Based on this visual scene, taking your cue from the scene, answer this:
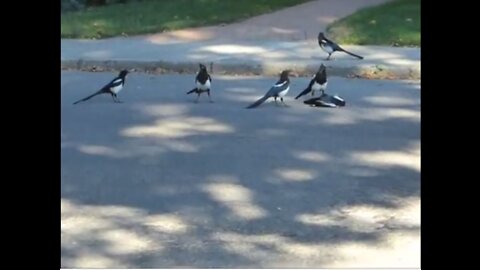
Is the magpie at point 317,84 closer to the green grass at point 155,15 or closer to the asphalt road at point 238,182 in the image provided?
the asphalt road at point 238,182

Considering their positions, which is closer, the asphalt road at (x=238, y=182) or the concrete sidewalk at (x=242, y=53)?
the asphalt road at (x=238, y=182)

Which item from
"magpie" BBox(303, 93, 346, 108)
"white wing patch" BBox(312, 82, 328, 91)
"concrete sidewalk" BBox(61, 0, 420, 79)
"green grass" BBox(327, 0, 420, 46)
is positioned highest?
"green grass" BBox(327, 0, 420, 46)

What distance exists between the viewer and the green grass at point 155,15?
15.0 meters

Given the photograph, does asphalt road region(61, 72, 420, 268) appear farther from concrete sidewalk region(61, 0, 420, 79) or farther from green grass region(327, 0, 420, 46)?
green grass region(327, 0, 420, 46)

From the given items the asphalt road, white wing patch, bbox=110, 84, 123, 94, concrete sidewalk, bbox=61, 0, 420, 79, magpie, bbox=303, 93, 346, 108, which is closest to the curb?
concrete sidewalk, bbox=61, 0, 420, 79

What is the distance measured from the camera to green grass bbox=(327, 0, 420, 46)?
44.9ft

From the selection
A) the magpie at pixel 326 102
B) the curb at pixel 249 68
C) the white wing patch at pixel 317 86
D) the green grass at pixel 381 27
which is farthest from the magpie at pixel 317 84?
the green grass at pixel 381 27

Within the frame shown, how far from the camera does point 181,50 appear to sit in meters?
13.1

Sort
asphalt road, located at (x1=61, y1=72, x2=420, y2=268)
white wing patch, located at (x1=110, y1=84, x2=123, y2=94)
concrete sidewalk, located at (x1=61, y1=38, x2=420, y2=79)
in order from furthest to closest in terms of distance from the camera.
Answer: concrete sidewalk, located at (x1=61, y1=38, x2=420, y2=79) → white wing patch, located at (x1=110, y1=84, x2=123, y2=94) → asphalt road, located at (x1=61, y1=72, x2=420, y2=268)

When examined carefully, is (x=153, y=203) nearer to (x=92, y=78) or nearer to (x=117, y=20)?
(x=92, y=78)

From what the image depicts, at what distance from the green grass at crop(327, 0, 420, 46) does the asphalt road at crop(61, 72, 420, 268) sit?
147 inches

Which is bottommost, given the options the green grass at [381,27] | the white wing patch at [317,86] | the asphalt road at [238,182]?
the asphalt road at [238,182]

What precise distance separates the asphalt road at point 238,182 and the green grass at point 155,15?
5.07 meters
